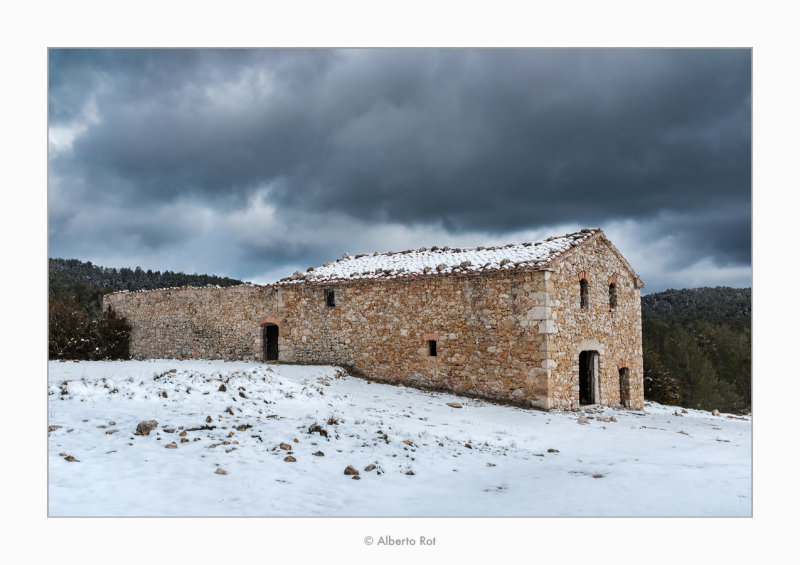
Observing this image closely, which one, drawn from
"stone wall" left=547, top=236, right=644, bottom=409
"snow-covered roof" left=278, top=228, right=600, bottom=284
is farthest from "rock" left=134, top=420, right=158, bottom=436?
"stone wall" left=547, top=236, right=644, bottom=409

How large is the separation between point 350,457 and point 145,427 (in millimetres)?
2975

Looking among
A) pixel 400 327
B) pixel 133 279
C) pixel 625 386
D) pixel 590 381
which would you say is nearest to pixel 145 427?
pixel 400 327

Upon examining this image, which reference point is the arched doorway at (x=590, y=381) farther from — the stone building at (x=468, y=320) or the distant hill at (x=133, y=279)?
the distant hill at (x=133, y=279)

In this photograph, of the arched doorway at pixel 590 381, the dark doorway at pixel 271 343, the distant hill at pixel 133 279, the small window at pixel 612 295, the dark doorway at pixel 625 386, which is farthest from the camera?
the distant hill at pixel 133 279

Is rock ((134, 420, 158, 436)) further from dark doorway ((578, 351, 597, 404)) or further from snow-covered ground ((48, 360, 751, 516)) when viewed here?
dark doorway ((578, 351, 597, 404))

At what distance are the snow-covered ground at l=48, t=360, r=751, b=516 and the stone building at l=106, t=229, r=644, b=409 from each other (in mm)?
1759

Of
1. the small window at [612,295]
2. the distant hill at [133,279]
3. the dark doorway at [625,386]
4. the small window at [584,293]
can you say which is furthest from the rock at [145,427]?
the distant hill at [133,279]

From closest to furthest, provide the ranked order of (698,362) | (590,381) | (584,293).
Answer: (584,293) < (590,381) < (698,362)

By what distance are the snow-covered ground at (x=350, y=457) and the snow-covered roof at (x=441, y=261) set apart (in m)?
3.97

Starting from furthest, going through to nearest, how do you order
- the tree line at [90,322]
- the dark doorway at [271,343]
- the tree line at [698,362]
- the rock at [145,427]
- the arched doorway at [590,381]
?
the tree line at [698,362] < the tree line at [90,322] < the dark doorway at [271,343] < the arched doorway at [590,381] < the rock at [145,427]

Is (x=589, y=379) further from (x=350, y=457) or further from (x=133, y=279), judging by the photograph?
(x=133, y=279)

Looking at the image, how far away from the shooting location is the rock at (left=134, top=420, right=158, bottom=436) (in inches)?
289

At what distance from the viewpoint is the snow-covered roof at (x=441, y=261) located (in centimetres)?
1366

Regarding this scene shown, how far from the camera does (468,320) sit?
13.8m
